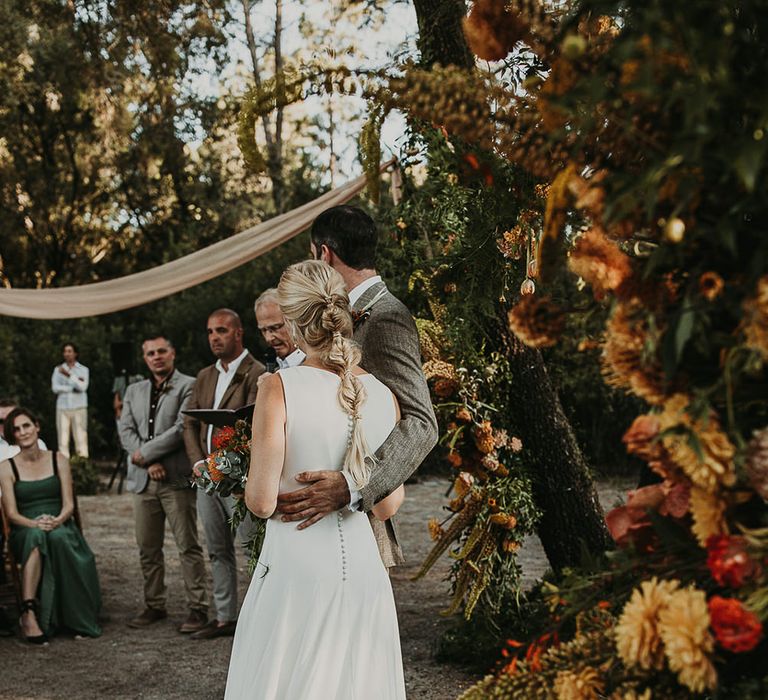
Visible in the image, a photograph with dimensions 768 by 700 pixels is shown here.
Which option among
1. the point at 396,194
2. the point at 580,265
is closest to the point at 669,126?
the point at 580,265

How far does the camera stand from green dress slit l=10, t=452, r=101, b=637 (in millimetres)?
6594

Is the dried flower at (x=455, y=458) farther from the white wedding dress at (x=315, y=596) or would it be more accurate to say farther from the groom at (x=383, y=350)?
the white wedding dress at (x=315, y=596)

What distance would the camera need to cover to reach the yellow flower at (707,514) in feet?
4.30

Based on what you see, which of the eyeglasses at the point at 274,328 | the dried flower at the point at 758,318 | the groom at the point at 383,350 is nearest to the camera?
the dried flower at the point at 758,318

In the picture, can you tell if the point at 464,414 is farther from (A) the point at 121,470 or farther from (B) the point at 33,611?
(A) the point at 121,470

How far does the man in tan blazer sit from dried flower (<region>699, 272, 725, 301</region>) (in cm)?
503

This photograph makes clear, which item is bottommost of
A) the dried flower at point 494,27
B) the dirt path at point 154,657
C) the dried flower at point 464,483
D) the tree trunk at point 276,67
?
the dirt path at point 154,657

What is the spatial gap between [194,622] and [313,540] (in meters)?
3.93

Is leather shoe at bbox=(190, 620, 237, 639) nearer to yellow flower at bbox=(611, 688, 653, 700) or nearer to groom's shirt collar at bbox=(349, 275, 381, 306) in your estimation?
groom's shirt collar at bbox=(349, 275, 381, 306)

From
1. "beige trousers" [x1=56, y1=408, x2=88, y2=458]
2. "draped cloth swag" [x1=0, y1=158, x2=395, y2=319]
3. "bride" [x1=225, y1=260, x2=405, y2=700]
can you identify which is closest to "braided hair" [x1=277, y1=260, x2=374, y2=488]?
"bride" [x1=225, y1=260, x2=405, y2=700]

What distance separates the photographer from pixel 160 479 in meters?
6.67

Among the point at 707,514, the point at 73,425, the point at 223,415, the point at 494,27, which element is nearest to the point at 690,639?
the point at 707,514

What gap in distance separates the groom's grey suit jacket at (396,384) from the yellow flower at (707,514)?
1890 mm

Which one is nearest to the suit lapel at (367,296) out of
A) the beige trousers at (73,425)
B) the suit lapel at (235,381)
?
the suit lapel at (235,381)
